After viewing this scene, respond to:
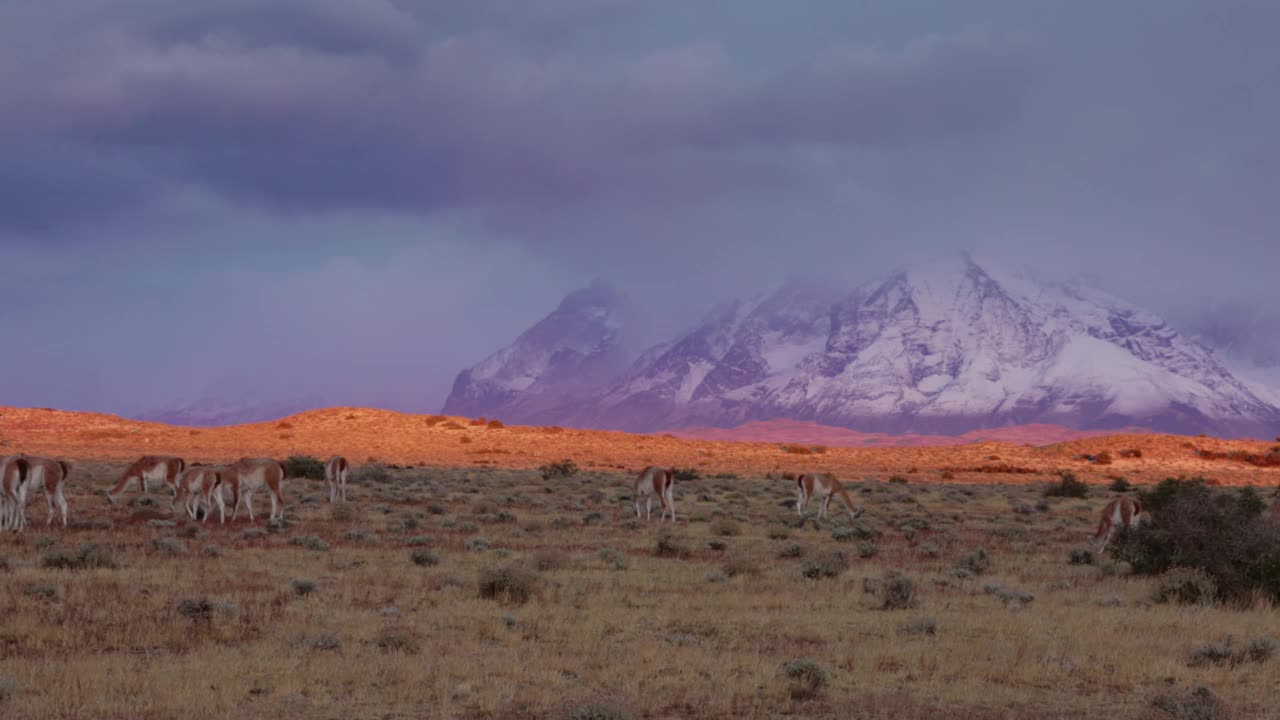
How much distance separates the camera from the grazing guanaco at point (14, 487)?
770 inches

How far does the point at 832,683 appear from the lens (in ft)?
33.5

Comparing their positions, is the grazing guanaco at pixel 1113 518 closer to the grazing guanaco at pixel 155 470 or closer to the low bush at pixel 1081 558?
the low bush at pixel 1081 558

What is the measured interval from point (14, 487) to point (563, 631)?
13.3 m

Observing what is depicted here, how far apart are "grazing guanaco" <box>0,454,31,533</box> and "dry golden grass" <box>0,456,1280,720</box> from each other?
0.63 metres

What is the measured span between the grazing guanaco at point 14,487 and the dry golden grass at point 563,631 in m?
0.63

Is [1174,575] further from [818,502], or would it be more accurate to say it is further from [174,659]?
[818,502]

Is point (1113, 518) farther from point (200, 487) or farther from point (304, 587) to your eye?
point (200, 487)

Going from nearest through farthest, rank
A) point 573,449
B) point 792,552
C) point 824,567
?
1. point 824,567
2. point 792,552
3. point 573,449

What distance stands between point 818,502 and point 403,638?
25.1 m

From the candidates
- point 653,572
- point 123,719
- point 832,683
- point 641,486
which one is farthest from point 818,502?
point 123,719

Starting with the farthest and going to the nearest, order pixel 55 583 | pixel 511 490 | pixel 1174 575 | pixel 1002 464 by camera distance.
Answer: pixel 1002 464 < pixel 511 490 < pixel 1174 575 < pixel 55 583

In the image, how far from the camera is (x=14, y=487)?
19547 millimetres

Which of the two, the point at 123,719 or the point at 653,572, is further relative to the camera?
the point at 653,572

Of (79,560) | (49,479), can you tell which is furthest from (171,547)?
(49,479)
